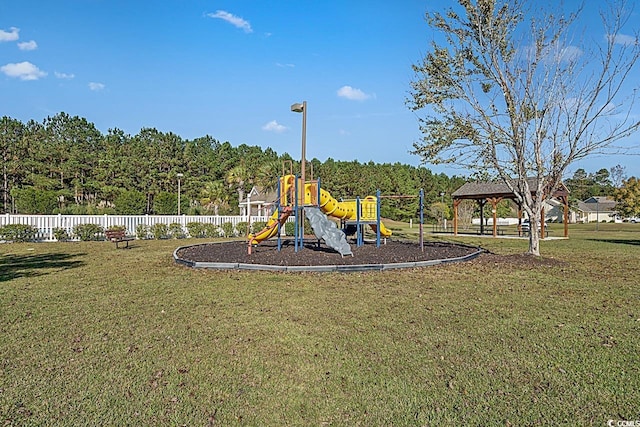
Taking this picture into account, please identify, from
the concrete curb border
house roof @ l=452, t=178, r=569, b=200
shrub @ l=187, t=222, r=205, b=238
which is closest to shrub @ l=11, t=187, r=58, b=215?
shrub @ l=187, t=222, r=205, b=238

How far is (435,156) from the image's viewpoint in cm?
1308

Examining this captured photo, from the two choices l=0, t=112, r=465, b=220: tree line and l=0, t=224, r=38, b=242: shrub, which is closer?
l=0, t=224, r=38, b=242: shrub

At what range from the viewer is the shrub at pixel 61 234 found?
58.6 feet

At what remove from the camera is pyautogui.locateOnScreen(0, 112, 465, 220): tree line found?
33125 mm

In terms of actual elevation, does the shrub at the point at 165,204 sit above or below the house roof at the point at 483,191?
below

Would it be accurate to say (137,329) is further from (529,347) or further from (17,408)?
(529,347)

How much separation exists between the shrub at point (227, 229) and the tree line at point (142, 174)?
6946mm

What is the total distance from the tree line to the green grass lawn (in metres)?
21.4

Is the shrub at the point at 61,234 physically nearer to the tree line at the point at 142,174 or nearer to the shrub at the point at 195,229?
the shrub at the point at 195,229

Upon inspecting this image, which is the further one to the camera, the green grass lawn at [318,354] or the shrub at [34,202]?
the shrub at [34,202]

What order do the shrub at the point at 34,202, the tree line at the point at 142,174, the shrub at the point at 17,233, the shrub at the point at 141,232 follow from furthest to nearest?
the tree line at the point at 142,174
the shrub at the point at 34,202
the shrub at the point at 141,232
the shrub at the point at 17,233

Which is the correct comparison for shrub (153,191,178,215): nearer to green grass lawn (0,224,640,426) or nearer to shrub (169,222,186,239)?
shrub (169,222,186,239)

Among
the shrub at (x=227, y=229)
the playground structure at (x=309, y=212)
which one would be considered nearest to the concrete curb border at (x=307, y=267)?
the playground structure at (x=309, y=212)

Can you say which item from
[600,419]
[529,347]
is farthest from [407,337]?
[600,419]
